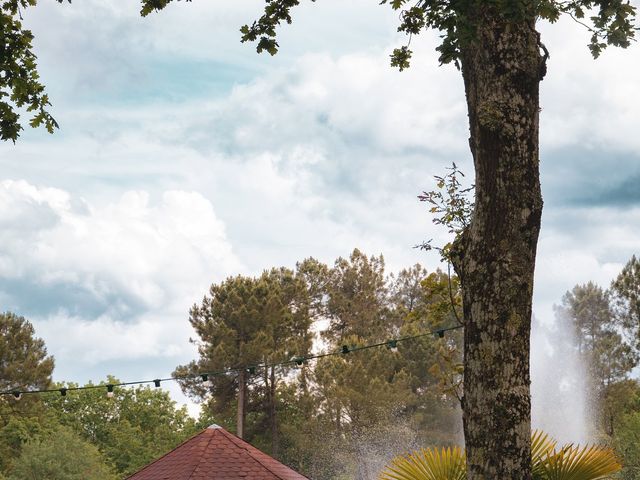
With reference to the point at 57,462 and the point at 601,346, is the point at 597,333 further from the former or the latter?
the point at 57,462

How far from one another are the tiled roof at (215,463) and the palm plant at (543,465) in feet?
A: 29.7

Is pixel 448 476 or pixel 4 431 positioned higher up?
pixel 4 431

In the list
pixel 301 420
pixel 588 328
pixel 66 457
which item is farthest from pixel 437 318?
pixel 588 328

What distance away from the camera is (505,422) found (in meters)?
7.39

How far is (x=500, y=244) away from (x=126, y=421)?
52327mm

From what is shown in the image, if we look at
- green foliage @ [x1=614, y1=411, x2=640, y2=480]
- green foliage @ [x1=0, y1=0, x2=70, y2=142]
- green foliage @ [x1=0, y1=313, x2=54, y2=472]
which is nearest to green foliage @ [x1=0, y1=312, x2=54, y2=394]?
green foliage @ [x1=0, y1=313, x2=54, y2=472]

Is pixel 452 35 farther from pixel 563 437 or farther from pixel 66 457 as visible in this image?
pixel 563 437

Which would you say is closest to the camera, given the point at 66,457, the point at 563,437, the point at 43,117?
the point at 43,117

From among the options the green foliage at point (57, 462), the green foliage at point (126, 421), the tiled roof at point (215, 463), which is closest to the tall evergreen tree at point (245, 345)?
the green foliage at point (126, 421)

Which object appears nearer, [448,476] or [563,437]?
[448,476]

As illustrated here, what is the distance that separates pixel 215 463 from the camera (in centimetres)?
1942

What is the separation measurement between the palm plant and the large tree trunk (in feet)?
8.05

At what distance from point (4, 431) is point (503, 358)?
4641cm

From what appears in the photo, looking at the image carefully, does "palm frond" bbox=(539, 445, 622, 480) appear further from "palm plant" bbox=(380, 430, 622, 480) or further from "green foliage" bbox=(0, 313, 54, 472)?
"green foliage" bbox=(0, 313, 54, 472)
